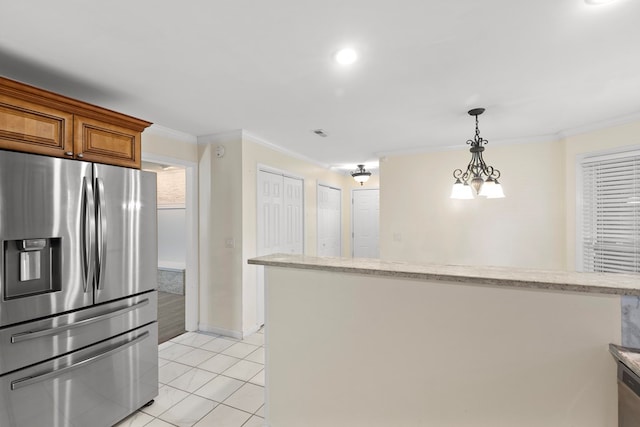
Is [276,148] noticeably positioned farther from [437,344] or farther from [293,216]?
[437,344]

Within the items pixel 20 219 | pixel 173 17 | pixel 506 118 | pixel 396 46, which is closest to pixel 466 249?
pixel 506 118

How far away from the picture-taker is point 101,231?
1983 mm

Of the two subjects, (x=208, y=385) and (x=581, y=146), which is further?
(x=581, y=146)

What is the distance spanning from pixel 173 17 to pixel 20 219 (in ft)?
4.48

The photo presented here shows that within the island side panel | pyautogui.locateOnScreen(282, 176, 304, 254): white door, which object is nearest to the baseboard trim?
pyautogui.locateOnScreen(282, 176, 304, 254): white door

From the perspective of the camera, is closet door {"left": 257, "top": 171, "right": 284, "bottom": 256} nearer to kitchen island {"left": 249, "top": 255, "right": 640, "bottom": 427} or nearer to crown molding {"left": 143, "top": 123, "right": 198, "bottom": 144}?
crown molding {"left": 143, "top": 123, "right": 198, "bottom": 144}

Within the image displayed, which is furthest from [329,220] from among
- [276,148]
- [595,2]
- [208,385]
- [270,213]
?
[595,2]

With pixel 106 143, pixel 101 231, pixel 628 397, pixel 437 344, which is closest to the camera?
pixel 628 397

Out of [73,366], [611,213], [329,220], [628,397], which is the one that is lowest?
[73,366]

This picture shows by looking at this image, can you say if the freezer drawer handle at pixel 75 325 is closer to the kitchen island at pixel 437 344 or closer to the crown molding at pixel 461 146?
the kitchen island at pixel 437 344

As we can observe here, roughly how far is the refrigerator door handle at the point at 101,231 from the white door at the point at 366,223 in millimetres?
5339

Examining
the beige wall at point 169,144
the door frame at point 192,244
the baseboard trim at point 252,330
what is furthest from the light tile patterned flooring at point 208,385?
the beige wall at point 169,144

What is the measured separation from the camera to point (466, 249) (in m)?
4.09

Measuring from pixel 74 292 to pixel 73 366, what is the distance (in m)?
0.44
